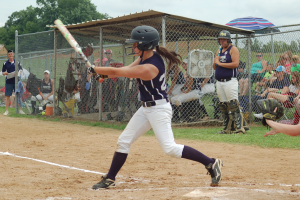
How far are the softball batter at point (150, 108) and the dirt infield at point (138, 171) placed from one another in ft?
0.98

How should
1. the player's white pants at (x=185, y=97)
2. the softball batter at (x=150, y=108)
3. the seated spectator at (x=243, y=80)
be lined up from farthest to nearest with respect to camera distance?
the seated spectator at (x=243, y=80)
the player's white pants at (x=185, y=97)
the softball batter at (x=150, y=108)

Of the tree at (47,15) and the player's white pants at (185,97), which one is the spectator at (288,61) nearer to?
the player's white pants at (185,97)

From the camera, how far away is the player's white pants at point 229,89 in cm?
781

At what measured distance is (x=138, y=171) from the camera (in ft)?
16.3

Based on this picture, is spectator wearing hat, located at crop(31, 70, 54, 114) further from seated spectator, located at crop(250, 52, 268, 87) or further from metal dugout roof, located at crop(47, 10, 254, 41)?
seated spectator, located at crop(250, 52, 268, 87)

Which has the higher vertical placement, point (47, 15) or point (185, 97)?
point (47, 15)

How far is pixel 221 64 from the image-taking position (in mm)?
7703

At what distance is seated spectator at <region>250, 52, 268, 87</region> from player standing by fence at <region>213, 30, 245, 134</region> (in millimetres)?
2583

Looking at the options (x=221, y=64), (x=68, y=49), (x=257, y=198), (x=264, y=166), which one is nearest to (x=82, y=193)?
(x=257, y=198)

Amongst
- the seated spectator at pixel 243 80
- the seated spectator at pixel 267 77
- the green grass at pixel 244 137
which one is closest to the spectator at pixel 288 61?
the seated spectator at pixel 267 77

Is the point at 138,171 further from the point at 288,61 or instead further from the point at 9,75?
the point at 9,75

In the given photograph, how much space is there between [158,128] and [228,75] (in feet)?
13.8

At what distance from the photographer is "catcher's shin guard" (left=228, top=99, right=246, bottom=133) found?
788 centimetres

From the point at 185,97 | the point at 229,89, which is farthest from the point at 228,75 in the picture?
the point at 185,97
